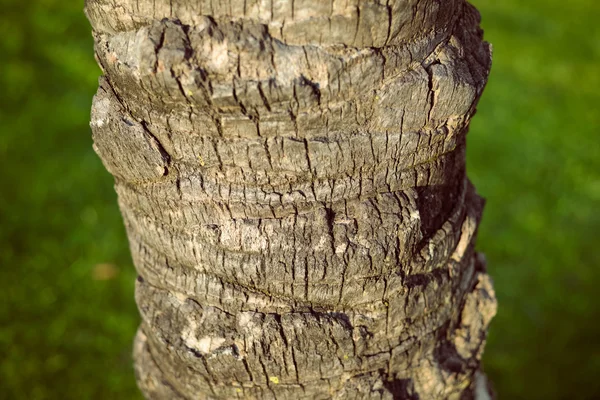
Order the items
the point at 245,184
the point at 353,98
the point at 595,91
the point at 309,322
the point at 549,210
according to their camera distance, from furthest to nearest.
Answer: the point at 595,91, the point at 549,210, the point at 309,322, the point at 245,184, the point at 353,98

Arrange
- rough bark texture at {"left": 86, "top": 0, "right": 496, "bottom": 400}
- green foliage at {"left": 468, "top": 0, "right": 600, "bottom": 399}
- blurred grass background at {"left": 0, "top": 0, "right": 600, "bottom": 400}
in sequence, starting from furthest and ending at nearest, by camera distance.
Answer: green foliage at {"left": 468, "top": 0, "right": 600, "bottom": 399}, blurred grass background at {"left": 0, "top": 0, "right": 600, "bottom": 400}, rough bark texture at {"left": 86, "top": 0, "right": 496, "bottom": 400}

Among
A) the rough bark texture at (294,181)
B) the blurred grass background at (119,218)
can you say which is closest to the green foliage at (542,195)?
the blurred grass background at (119,218)

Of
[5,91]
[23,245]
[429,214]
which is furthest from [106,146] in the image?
[5,91]

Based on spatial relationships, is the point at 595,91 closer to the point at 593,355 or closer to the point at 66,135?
the point at 593,355

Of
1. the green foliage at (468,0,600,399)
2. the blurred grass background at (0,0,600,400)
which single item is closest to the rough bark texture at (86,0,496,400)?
the blurred grass background at (0,0,600,400)

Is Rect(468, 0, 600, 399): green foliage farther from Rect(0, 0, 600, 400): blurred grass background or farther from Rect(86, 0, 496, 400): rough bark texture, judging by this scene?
Rect(86, 0, 496, 400): rough bark texture

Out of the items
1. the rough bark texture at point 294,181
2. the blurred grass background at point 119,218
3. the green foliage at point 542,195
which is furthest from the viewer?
the green foliage at point 542,195

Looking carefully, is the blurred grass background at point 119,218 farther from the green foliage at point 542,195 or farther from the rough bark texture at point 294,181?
the rough bark texture at point 294,181
